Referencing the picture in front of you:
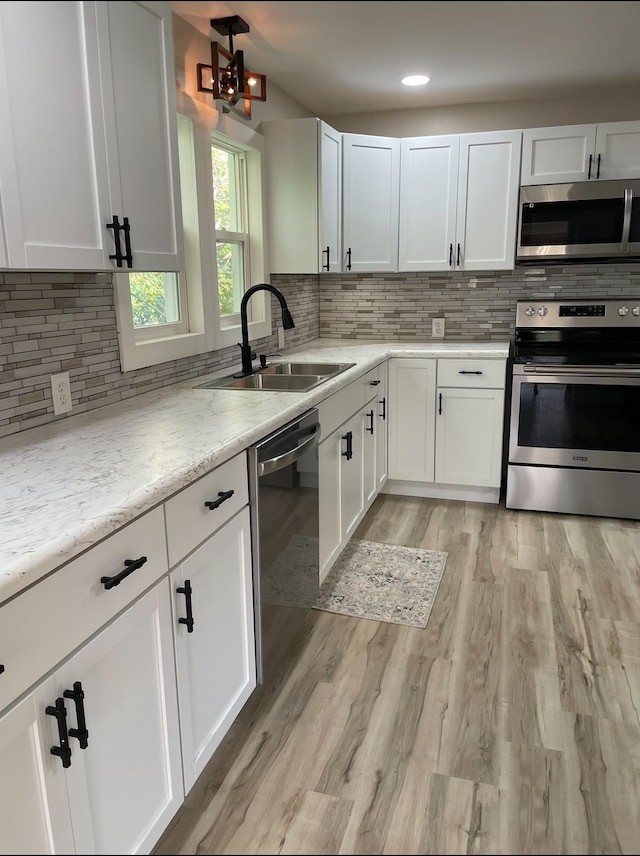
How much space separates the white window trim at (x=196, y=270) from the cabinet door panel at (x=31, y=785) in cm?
139

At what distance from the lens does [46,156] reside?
1.25 metres

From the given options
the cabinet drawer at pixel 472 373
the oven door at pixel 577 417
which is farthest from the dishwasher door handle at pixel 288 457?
the oven door at pixel 577 417

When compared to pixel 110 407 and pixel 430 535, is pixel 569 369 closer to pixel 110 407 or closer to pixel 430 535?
pixel 430 535

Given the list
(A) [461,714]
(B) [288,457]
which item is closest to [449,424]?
(B) [288,457]

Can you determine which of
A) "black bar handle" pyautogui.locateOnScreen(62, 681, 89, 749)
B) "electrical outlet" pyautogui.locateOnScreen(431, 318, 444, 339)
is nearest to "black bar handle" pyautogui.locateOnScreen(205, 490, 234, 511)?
"black bar handle" pyautogui.locateOnScreen(62, 681, 89, 749)

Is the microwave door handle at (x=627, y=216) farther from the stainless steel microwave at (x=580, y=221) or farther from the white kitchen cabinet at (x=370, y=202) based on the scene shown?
the white kitchen cabinet at (x=370, y=202)

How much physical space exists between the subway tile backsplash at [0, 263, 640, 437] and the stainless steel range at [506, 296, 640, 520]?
337 millimetres

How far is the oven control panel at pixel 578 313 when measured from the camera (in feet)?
11.4

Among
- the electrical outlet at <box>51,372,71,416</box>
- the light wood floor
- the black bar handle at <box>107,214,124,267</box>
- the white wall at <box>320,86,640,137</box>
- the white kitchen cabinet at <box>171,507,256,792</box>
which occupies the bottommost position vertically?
the light wood floor

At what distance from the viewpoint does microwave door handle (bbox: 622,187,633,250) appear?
330 cm

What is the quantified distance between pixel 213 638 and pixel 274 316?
2210 mm

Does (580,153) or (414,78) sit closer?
(414,78)

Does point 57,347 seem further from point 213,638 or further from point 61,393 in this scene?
point 213,638

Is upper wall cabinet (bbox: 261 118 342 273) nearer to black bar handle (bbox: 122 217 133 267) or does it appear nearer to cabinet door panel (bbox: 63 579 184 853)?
black bar handle (bbox: 122 217 133 267)
